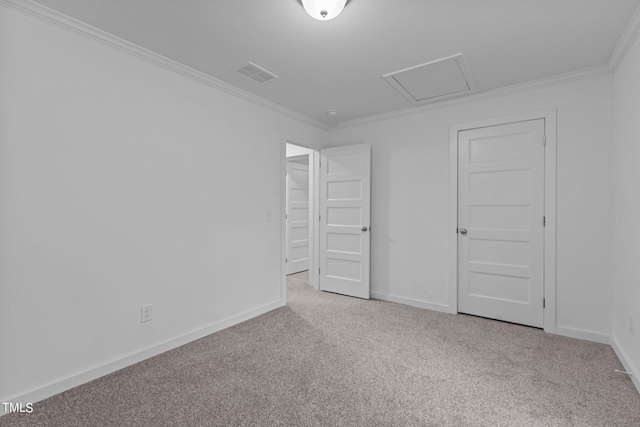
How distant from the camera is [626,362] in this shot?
2.25m

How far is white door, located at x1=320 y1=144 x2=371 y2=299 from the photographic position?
402 cm

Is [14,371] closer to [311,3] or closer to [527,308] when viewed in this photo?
[311,3]

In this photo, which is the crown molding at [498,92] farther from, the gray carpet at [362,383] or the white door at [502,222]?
the gray carpet at [362,383]

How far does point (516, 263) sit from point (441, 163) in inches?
50.8

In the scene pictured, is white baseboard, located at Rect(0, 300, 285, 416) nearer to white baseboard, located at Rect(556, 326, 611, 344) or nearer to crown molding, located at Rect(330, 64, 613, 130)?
crown molding, located at Rect(330, 64, 613, 130)

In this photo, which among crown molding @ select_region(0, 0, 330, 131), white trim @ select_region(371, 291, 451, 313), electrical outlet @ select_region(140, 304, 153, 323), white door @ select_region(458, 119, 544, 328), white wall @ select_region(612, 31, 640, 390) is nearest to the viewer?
crown molding @ select_region(0, 0, 330, 131)

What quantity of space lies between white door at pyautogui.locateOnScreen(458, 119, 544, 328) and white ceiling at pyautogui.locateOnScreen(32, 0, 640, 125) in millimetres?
609

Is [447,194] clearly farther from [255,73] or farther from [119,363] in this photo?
[119,363]

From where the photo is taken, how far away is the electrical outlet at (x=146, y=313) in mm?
2414

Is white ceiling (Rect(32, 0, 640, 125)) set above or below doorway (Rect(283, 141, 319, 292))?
above

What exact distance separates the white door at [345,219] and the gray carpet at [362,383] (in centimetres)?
116

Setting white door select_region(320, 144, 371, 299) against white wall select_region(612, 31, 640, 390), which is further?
white door select_region(320, 144, 371, 299)

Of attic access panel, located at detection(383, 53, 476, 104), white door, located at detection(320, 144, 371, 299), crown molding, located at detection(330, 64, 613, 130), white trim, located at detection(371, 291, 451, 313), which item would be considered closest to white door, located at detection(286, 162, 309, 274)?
white door, located at detection(320, 144, 371, 299)

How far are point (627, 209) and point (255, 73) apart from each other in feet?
10.2
